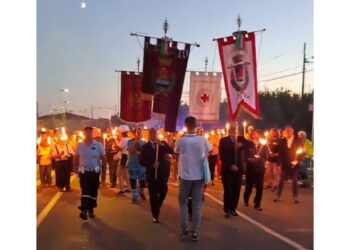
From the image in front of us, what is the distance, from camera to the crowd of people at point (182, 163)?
6.32 metres

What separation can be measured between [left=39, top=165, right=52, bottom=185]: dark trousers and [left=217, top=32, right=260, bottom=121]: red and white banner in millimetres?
5663

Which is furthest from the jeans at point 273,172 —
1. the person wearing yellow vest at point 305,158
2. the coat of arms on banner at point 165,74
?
the coat of arms on banner at point 165,74

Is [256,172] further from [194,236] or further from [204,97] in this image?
[194,236]


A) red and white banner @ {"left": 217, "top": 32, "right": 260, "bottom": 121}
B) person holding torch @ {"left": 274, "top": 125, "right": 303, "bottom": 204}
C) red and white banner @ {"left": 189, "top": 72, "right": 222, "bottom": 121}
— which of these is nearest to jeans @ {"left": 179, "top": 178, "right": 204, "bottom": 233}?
red and white banner @ {"left": 217, "top": 32, "right": 260, "bottom": 121}

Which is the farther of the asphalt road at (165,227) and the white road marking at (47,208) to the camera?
the white road marking at (47,208)

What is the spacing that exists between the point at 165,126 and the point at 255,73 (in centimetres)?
163

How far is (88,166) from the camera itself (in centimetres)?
754

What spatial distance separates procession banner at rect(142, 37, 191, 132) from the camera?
7.28m

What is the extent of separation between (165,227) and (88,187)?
4.19ft

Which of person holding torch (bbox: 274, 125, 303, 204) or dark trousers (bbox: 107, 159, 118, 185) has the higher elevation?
person holding torch (bbox: 274, 125, 303, 204)

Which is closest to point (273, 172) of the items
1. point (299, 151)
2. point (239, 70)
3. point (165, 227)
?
point (299, 151)

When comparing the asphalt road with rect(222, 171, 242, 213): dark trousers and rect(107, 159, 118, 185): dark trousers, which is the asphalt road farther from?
rect(107, 159, 118, 185): dark trousers

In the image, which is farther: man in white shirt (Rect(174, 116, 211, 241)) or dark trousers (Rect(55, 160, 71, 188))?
dark trousers (Rect(55, 160, 71, 188))

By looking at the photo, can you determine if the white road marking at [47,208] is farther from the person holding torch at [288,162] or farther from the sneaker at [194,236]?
the person holding torch at [288,162]
